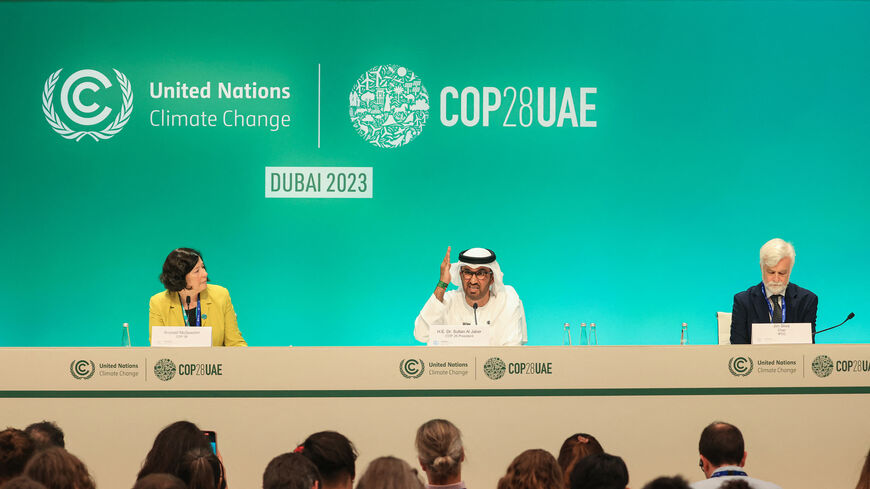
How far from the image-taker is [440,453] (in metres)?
2.73

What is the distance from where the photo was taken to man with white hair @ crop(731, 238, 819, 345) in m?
4.58

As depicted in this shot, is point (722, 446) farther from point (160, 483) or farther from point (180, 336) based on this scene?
point (180, 336)

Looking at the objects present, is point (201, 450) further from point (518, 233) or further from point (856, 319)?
point (856, 319)

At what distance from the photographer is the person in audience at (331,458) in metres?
2.61

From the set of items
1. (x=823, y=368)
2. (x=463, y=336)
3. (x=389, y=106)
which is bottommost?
(x=823, y=368)

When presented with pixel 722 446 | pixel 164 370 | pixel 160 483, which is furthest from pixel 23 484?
pixel 722 446

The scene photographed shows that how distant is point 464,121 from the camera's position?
6.32 meters

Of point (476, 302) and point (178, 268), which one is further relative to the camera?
point (476, 302)

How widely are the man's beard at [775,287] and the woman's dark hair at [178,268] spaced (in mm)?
3158

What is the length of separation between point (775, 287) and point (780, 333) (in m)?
0.53

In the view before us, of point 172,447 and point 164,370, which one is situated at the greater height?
point 164,370

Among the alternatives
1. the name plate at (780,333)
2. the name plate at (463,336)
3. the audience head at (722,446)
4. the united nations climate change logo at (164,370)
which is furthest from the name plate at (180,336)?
the name plate at (780,333)

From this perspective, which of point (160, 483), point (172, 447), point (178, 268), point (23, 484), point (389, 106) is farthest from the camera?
point (389, 106)

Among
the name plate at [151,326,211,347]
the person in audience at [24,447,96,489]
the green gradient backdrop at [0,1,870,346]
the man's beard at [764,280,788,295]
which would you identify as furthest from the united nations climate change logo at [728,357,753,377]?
the person in audience at [24,447,96,489]
